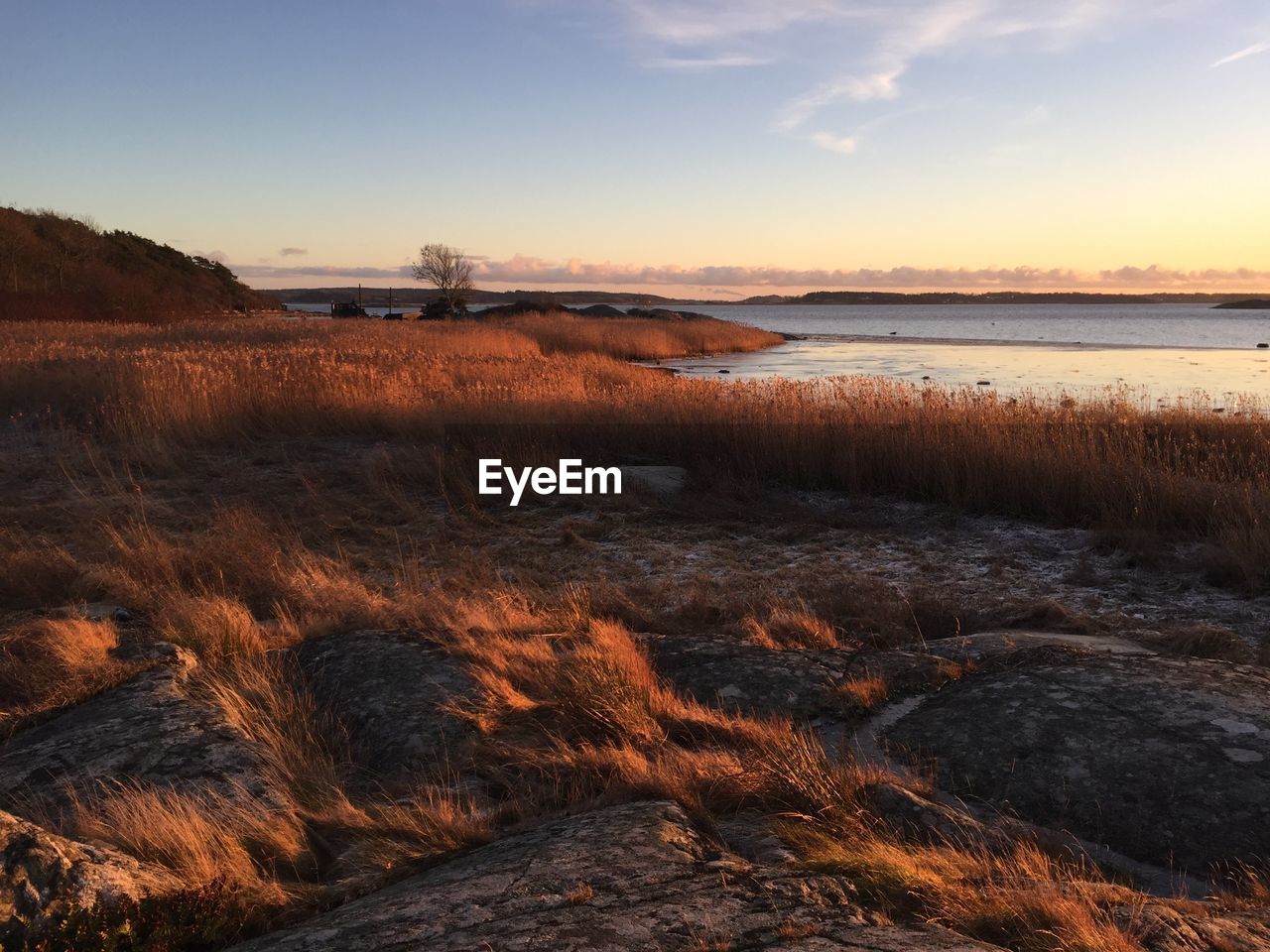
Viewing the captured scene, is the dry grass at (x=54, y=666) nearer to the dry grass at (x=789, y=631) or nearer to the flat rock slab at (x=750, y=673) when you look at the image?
the flat rock slab at (x=750, y=673)

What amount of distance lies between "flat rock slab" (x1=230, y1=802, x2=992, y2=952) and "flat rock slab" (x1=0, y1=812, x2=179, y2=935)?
1.42 ft

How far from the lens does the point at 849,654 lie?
4949 millimetres

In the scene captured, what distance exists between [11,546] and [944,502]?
31.1 ft

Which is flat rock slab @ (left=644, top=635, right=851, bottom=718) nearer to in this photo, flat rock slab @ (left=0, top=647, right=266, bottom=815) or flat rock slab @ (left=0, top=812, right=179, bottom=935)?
flat rock slab @ (left=0, top=647, right=266, bottom=815)

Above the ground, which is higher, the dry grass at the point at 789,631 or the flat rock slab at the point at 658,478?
the flat rock slab at the point at 658,478

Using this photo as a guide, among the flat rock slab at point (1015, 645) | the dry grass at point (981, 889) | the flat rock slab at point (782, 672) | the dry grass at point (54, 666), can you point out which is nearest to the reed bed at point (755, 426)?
the flat rock slab at point (1015, 645)

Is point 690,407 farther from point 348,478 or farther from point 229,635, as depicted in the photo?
point 229,635

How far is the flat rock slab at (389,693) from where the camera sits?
12.6 feet

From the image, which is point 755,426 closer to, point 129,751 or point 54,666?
point 54,666

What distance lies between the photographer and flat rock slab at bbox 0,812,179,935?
7.08 ft

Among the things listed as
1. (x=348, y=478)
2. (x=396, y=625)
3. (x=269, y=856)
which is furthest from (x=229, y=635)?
(x=348, y=478)

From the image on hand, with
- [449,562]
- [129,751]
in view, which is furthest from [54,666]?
[449,562]

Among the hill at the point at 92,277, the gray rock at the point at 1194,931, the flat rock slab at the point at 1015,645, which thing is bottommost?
the flat rock slab at the point at 1015,645

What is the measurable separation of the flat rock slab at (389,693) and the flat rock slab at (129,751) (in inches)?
22.4
